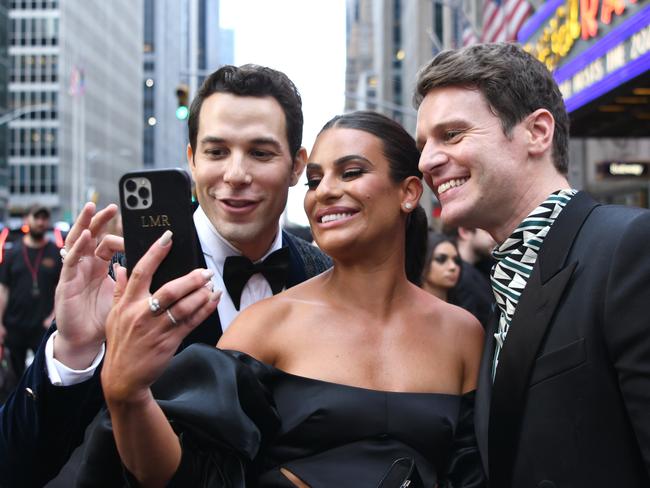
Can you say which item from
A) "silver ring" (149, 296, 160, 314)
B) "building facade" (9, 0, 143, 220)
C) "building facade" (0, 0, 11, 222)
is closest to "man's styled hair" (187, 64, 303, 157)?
"silver ring" (149, 296, 160, 314)

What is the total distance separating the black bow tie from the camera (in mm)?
3891

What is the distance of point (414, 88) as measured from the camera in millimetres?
3455

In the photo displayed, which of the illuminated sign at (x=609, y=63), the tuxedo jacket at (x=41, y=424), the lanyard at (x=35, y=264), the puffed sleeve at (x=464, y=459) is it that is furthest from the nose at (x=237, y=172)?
the illuminated sign at (x=609, y=63)

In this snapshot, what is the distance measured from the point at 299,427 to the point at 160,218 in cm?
98

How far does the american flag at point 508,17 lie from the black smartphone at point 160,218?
59.9 feet

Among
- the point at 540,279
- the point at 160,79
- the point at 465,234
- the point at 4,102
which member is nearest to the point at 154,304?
the point at 540,279

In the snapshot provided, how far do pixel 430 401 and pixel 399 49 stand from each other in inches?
3926

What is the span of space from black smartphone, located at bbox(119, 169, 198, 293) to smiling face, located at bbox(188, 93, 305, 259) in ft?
4.37

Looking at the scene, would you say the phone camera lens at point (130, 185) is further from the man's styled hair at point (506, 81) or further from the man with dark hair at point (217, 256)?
the man's styled hair at point (506, 81)

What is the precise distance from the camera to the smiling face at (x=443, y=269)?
26.5 feet

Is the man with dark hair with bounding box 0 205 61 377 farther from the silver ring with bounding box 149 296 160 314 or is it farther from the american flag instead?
the american flag

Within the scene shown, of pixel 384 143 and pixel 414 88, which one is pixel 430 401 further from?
pixel 414 88

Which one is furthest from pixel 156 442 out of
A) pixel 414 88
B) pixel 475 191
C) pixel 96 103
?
pixel 96 103

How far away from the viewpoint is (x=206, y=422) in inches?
105
